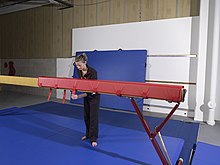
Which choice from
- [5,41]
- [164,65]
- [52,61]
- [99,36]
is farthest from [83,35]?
[5,41]

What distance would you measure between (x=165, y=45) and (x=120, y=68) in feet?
4.40

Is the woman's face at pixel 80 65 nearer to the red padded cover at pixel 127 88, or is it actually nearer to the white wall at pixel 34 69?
the red padded cover at pixel 127 88

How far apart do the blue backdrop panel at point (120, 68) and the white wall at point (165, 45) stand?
8.7 inches

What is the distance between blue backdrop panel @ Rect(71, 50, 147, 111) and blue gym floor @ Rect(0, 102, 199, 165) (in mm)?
616

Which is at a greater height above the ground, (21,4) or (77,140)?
(21,4)

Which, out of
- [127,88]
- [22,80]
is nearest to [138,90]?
[127,88]

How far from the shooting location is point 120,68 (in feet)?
17.5

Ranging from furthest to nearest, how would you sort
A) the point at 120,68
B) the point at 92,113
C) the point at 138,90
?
the point at 120,68 < the point at 92,113 < the point at 138,90

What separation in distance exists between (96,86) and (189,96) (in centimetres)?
328

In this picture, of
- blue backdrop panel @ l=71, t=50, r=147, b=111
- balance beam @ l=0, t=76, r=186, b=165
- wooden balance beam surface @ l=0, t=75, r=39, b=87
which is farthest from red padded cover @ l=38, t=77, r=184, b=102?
blue backdrop panel @ l=71, t=50, r=147, b=111

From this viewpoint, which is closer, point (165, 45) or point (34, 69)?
point (165, 45)

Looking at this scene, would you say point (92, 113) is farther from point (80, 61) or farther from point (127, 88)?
point (127, 88)

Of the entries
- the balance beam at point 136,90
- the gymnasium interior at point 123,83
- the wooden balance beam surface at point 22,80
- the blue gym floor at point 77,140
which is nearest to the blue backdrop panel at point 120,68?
the gymnasium interior at point 123,83

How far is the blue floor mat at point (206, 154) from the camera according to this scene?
2.49 m
